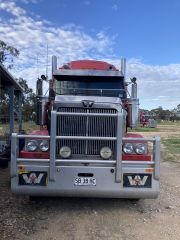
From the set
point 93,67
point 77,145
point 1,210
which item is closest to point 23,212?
point 1,210

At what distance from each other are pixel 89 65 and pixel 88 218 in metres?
4.15

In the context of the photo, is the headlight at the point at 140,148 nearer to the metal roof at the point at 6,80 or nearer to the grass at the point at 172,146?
the metal roof at the point at 6,80

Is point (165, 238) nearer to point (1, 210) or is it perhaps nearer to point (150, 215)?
point (150, 215)

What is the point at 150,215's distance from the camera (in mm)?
7242

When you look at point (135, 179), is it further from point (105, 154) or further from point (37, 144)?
point (37, 144)

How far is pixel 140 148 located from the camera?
7.15 m

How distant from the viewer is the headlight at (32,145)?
7055 mm

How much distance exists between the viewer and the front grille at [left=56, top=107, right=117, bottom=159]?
7051 mm

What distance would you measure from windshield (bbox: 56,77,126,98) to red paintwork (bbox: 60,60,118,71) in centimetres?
47

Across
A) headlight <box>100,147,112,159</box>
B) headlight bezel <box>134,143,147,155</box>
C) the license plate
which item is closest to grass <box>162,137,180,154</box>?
headlight bezel <box>134,143,147,155</box>

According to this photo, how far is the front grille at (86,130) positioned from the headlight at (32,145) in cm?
39

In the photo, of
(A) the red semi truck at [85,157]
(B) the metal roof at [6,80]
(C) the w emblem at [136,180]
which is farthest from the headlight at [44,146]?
(B) the metal roof at [6,80]

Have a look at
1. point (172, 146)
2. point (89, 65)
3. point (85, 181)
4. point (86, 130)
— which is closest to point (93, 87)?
point (89, 65)

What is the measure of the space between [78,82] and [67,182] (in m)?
3.12
